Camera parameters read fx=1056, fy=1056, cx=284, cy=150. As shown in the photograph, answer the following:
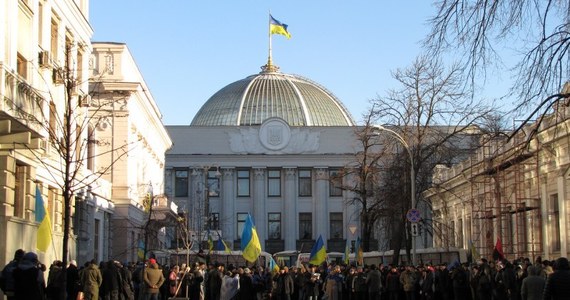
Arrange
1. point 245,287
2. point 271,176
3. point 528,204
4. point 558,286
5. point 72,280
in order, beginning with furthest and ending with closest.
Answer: point 271,176, point 528,204, point 245,287, point 72,280, point 558,286

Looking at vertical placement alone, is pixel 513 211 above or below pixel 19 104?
below

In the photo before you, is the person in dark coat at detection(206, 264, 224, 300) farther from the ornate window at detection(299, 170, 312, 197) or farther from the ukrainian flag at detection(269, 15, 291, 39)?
the ukrainian flag at detection(269, 15, 291, 39)

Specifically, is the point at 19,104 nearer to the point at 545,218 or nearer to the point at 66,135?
the point at 66,135

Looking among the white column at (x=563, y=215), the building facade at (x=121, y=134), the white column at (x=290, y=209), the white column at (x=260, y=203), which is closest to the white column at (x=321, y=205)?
the white column at (x=290, y=209)

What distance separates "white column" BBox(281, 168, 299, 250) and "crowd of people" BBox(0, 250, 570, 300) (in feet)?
189

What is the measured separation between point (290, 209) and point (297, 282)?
64.4 metres

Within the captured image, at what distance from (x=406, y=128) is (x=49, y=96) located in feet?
62.3

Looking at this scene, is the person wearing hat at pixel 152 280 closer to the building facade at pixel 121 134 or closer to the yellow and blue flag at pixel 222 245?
the building facade at pixel 121 134

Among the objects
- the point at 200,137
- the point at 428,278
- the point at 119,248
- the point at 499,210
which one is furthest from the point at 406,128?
the point at 200,137

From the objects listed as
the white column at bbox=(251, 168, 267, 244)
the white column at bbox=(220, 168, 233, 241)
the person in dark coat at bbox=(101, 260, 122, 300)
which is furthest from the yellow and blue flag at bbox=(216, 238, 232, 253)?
the person in dark coat at bbox=(101, 260, 122, 300)

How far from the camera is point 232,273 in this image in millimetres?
33281

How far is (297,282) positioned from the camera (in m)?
37.0

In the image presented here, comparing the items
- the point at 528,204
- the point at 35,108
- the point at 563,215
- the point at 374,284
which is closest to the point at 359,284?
the point at 374,284

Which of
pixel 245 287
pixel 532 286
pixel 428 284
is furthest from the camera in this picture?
pixel 428 284
